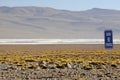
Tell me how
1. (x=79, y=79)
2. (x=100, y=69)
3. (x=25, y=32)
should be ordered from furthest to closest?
(x=25, y=32)
(x=100, y=69)
(x=79, y=79)

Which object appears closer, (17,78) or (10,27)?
(17,78)

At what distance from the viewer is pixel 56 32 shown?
570ft

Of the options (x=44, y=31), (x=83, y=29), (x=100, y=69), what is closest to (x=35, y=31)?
(x=44, y=31)

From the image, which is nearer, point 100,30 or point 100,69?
point 100,69

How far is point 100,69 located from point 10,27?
15946cm

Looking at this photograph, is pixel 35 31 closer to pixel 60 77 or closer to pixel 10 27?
pixel 10 27

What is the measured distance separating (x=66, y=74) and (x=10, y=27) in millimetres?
161876

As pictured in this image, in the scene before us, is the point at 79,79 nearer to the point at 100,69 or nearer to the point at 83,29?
the point at 100,69

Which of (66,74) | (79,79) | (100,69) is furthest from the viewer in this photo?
(100,69)

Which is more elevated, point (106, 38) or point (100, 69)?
point (106, 38)

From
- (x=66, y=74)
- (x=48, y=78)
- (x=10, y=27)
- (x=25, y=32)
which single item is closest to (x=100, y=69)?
(x=66, y=74)

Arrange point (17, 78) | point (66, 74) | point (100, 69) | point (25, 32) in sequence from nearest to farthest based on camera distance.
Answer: point (17, 78), point (66, 74), point (100, 69), point (25, 32)

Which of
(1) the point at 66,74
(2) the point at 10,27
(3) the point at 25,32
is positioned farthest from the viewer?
(2) the point at 10,27

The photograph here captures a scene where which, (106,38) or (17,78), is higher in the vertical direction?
(106,38)
